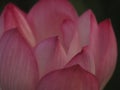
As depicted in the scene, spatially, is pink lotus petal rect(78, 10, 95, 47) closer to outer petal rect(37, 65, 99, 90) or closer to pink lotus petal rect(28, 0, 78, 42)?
pink lotus petal rect(28, 0, 78, 42)

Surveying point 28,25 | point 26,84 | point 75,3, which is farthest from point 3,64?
point 75,3

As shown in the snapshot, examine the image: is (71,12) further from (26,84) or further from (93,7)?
(93,7)

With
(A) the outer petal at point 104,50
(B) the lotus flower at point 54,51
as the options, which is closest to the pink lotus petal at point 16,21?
(B) the lotus flower at point 54,51

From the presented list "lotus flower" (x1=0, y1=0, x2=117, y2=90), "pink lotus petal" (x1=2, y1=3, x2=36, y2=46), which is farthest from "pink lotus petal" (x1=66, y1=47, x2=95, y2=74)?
"pink lotus petal" (x1=2, y1=3, x2=36, y2=46)

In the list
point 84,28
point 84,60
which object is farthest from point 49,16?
point 84,60

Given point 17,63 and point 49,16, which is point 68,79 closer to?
point 17,63

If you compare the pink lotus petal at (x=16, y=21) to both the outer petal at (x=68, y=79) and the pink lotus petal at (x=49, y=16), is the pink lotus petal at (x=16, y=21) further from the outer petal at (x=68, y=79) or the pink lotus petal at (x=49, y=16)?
the outer petal at (x=68, y=79)
